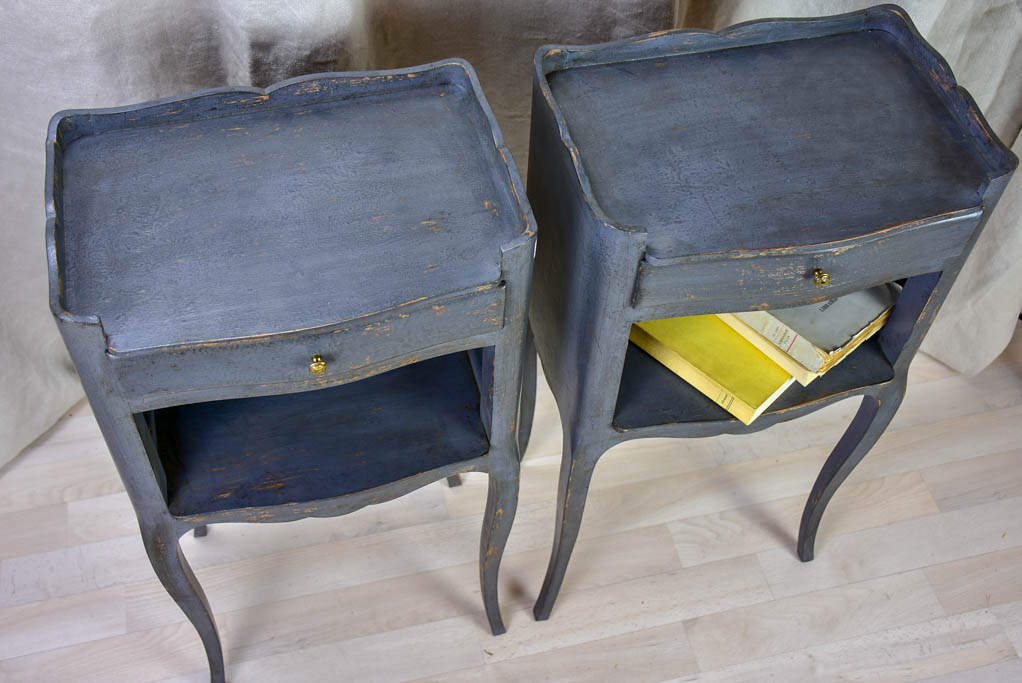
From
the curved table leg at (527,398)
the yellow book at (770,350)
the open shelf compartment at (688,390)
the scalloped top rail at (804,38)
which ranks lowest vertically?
the curved table leg at (527,398)

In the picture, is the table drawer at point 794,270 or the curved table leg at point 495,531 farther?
the curved table leg at point 495,531

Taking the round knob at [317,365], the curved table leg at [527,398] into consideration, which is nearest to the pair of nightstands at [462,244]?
the round knob at [317,365]

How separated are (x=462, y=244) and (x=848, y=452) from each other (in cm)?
70

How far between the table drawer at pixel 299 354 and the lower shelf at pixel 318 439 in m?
0.19

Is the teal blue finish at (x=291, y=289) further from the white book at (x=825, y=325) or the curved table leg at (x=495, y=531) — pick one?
the white book at (x=825, y=325)

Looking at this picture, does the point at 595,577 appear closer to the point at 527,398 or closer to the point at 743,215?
the point at 527,398

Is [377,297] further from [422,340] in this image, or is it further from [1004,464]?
[1004,464]

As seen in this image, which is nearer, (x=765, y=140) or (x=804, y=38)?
(x=765, y=140)

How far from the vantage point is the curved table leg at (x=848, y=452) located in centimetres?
125

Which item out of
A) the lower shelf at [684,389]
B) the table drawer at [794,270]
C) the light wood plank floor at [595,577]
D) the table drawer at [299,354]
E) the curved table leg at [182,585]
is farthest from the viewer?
the light wood plank floor at [595,577]

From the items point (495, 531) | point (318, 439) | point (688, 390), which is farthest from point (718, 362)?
point (318, 439)

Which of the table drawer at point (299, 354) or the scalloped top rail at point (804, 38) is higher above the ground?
the scalloped top rail at point (804, 38)

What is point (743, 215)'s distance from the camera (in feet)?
3.19

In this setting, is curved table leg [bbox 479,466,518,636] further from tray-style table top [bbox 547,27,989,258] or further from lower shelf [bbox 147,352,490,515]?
tray-style table top [bbox 547,27,989,258]
